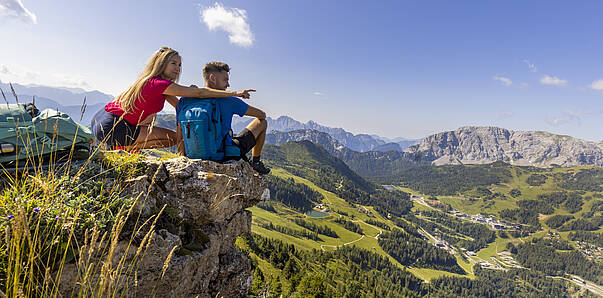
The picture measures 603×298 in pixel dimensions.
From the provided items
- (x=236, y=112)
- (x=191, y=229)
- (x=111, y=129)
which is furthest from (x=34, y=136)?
(x=236, y=112)

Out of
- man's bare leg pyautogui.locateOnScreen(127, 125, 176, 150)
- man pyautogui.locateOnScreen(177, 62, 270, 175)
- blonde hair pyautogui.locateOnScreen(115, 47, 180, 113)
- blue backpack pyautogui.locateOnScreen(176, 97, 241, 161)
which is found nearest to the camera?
blonde hair pyautogui.locateOnScreen(115, 47, 180, 113)

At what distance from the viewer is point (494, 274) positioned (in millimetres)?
194875

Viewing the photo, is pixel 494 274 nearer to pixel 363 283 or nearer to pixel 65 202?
pixel 363 283

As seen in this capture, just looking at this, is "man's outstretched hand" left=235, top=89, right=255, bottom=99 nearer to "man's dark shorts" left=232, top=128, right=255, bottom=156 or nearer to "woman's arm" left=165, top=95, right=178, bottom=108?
"man's dark shorts" left=232, top=128, right=255, bottom=156

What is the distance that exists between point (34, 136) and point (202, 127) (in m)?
2.58

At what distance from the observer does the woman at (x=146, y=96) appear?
5.47 m

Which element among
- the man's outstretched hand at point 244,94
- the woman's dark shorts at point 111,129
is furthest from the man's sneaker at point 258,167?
the woman's dark shorts at point 111,129

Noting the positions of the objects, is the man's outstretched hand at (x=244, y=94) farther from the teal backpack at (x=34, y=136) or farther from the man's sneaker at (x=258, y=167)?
the teal backpack at (x=34, y=136)

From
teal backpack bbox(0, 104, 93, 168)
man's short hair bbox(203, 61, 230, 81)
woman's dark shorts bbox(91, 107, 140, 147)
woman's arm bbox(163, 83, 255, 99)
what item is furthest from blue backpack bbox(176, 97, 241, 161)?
teal backpack bbox(0, 104, 93, 168)

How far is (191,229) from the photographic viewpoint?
17.7ft

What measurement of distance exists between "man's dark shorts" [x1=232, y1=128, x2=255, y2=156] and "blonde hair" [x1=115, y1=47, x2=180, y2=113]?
92.2 inches

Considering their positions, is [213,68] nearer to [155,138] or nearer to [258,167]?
[155,138]

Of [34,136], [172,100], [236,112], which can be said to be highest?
[172,100]

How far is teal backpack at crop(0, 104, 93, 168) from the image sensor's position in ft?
11.9
